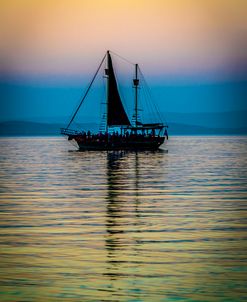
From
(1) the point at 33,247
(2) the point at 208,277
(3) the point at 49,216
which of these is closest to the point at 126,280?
(2) the point at 208,277

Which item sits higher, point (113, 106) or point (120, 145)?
point (113, 106)

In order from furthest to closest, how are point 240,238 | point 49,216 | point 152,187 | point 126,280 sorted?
point 152,187 → point 49,216 → point 240,238 → point 126,280

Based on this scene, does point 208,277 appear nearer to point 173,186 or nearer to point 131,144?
point 173,186

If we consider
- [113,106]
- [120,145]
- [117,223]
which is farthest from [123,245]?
[120,145]

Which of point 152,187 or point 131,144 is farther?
point 131,144

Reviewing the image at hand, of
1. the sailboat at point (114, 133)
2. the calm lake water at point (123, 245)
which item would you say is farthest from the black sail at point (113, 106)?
the calm lake water at point (123, 245)

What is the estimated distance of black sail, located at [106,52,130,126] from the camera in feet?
385

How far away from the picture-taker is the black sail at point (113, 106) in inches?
4621

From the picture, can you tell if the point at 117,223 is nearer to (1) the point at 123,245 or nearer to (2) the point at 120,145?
(1) the point at 123,245

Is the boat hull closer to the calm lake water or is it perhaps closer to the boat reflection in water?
the boat reflection in water

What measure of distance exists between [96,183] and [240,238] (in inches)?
1061

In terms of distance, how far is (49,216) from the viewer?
29.4m

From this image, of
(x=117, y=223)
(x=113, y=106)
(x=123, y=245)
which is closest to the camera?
(x=123, y=245)

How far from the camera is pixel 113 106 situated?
117 metres
